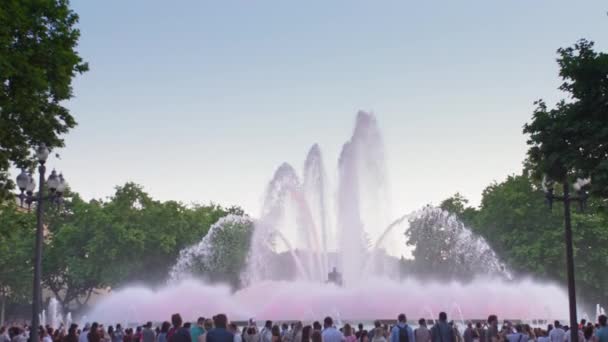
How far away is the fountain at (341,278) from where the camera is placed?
3603cm

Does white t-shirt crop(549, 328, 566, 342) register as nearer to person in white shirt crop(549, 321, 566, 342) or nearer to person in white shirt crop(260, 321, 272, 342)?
person in white shirt crop(549, 321, 566, 342)

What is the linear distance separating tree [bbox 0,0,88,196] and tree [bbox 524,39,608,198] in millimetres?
13793

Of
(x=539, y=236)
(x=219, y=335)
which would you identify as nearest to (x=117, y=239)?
(x=539, y=236)

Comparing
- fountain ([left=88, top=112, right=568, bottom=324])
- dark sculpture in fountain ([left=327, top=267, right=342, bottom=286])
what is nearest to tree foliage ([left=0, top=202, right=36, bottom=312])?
fountain ([left=88, top=112, right=568, bottom=324])

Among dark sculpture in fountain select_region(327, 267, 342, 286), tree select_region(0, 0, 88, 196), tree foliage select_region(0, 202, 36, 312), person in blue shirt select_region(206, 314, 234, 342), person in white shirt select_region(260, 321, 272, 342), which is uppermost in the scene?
tree select_region(0, 0, 88, 196)

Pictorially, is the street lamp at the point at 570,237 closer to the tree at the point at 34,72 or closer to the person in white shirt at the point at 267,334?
the person in white shirt at the point at 267,334

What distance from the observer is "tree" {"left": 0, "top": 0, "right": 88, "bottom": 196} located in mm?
20844

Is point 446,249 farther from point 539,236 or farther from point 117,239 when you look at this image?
point 117,239

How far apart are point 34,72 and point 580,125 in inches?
571

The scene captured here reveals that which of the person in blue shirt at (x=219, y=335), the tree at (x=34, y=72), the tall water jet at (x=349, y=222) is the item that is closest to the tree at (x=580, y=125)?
the person in blue shirt at (x=219, y=335)

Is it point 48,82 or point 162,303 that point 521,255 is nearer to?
point 162,303

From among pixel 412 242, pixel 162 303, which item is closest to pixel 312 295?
pixel 162 303

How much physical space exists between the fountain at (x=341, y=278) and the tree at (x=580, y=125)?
15238mm

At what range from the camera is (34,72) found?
69.8 feet
